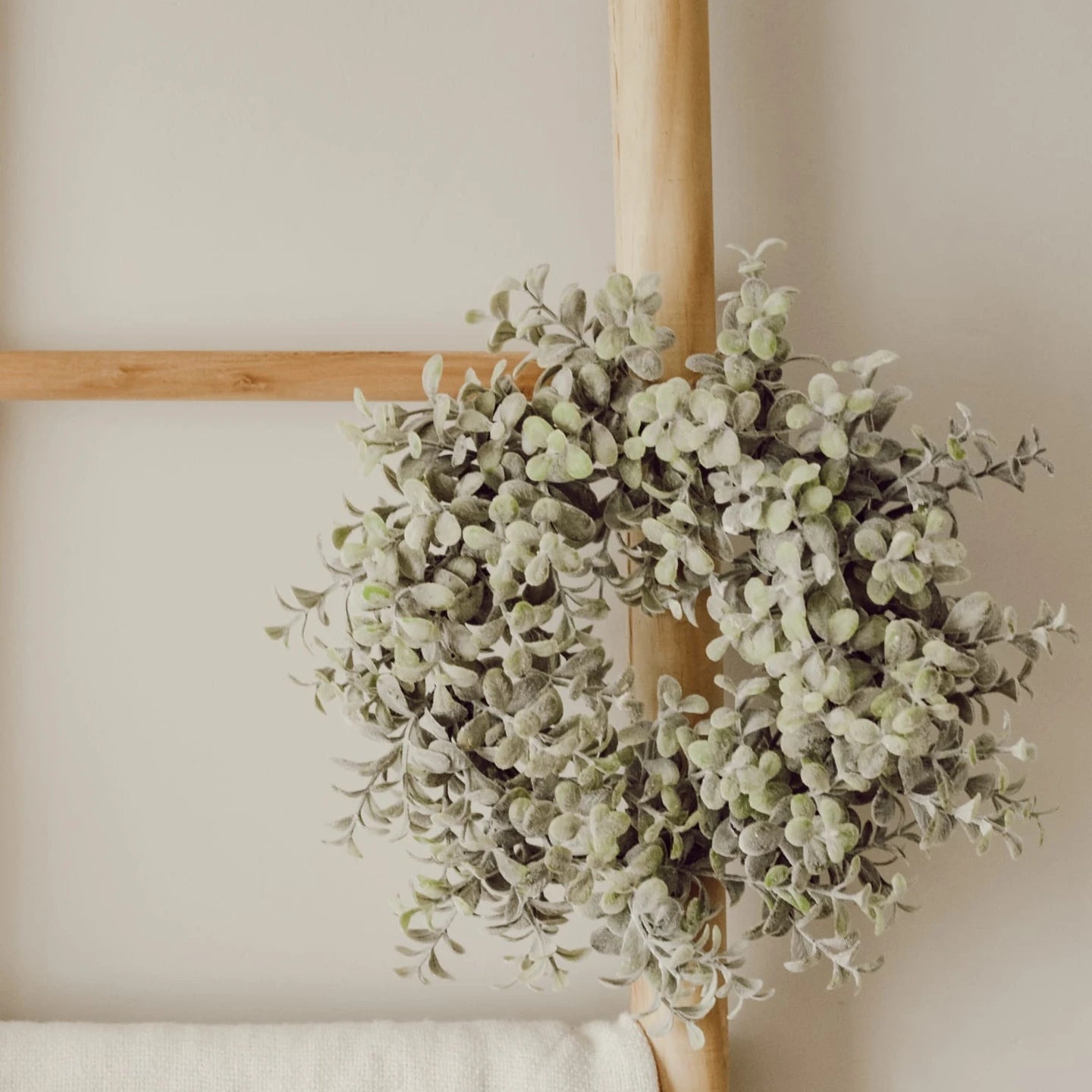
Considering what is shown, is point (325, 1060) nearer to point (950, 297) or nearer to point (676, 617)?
point (676, 617)

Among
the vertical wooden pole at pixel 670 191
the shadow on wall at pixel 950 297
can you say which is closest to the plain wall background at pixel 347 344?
the shadow on wall at pixel 950 297

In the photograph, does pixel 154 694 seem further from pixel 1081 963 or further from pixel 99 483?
pixel 1081 963

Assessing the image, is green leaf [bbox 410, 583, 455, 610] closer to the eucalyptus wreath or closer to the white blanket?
the eucalyptus wreath

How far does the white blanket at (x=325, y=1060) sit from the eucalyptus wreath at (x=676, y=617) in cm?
14

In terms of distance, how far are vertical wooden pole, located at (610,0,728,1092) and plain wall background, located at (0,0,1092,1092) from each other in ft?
0.34

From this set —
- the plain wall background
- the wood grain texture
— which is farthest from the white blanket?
the wood grain texture

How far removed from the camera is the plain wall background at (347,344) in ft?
2.82

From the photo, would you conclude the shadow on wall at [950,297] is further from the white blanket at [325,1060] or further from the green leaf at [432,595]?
the green leaf at [432,595]

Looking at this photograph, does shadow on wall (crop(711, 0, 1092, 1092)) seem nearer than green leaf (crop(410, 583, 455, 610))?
No

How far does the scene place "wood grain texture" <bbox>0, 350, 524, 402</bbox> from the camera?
2.56 ft

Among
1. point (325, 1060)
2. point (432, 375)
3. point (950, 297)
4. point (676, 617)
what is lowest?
point (325, 1060)

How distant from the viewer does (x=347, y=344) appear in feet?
2.82

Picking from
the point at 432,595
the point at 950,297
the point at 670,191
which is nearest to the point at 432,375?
the point at 432,595

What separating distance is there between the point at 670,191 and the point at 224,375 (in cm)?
38
